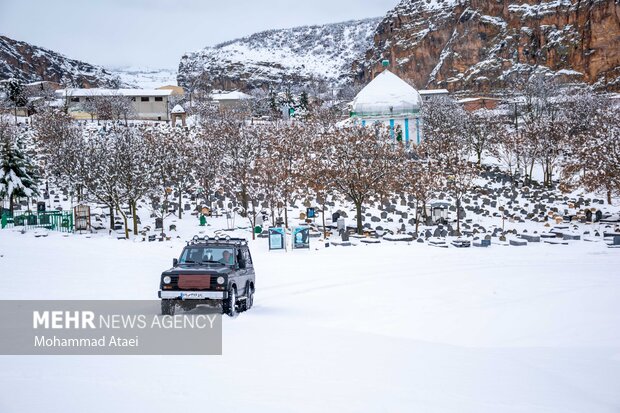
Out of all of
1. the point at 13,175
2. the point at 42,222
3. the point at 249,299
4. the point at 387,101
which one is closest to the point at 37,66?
the point at 387,101

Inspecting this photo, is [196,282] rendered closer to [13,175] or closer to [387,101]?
[13,175]

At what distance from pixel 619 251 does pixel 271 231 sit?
15178 millimetres

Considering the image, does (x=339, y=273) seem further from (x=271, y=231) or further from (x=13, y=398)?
(x=13, y=398)

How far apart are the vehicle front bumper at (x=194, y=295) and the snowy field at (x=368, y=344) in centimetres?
68

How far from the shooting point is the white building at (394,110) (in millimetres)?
58562

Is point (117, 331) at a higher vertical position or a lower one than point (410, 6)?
lower

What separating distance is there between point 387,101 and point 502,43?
3103 inches

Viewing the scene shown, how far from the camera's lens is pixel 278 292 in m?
16.9

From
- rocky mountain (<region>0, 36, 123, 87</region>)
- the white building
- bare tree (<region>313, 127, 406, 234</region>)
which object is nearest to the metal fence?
bare tree (<region>313, 127, 406, 234</region>)

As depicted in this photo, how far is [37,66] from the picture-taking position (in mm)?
169500

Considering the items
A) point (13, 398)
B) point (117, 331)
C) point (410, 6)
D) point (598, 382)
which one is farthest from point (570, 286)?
point (410, 6)

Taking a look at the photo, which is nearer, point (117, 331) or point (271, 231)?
point (117, 331)

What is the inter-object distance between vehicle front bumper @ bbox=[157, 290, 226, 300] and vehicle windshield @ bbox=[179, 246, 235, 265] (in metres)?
1.25

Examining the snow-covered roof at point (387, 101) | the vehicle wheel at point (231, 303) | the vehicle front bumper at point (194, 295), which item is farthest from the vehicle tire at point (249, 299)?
the snow-covered roof at point (387, 101)
